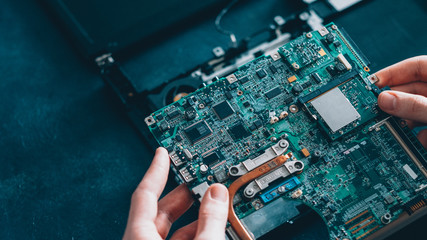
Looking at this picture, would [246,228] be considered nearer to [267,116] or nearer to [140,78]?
[267,116]

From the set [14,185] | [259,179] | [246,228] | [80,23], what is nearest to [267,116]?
[259,179]

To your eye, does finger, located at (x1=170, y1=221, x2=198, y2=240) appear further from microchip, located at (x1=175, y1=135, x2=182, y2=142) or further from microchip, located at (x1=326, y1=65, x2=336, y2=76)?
microchip, located at (x1=326, y1=65, x2=336, y2=76)

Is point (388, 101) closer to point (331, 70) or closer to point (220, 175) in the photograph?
point (331, 70)

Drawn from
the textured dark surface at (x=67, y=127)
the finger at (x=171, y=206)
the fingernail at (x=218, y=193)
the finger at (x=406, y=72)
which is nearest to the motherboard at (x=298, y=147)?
the fingernail at (x=218, y=193)

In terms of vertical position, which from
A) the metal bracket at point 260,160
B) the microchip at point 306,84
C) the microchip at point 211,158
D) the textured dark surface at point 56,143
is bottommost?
the metal bracket at point 260,160

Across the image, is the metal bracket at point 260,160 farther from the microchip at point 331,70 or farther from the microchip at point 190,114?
the microchip at point 331,70

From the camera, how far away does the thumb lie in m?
4.66

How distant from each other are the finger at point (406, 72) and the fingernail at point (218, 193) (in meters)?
2.79

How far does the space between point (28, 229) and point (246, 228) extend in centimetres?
306

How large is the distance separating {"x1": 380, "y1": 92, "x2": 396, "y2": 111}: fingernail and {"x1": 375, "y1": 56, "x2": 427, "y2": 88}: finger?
0.93 metres

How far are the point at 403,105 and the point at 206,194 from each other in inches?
96.3

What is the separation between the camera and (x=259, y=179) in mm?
4473

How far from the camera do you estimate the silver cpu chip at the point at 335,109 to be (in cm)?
464

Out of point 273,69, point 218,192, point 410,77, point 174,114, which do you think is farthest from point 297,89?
point 410,77
